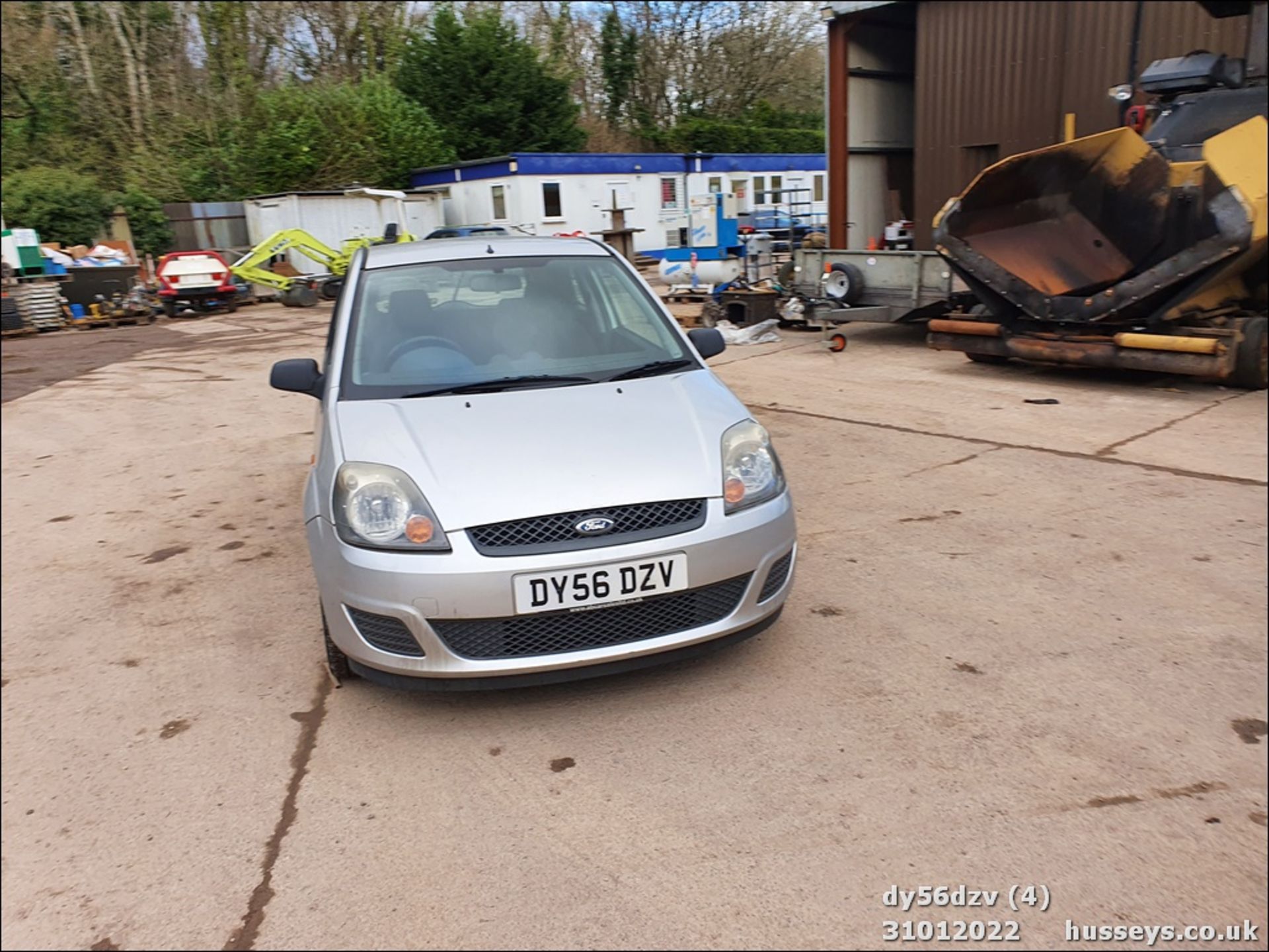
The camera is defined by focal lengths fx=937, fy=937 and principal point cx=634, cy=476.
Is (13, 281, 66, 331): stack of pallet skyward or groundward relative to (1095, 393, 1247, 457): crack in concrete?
skyward

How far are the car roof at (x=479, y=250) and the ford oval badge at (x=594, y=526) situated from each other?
1856 millimetres

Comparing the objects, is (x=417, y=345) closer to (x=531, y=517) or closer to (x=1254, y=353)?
(x=531, y=517)

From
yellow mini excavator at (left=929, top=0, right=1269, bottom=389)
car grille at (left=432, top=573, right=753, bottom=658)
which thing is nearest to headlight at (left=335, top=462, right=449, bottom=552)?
car grille at (left=432, top=573, right=753, bottom=658)

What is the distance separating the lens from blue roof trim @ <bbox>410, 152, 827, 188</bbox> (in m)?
25.3

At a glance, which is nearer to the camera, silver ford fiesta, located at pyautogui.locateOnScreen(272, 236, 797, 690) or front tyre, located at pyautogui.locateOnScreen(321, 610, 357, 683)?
silver ford fiesta, located at pyautogui.locateOnScreen(272, 236, 797, 690)

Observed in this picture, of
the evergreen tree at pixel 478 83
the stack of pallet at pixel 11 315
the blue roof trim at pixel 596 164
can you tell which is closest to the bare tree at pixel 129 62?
the evergreen tree at pixel 478 83

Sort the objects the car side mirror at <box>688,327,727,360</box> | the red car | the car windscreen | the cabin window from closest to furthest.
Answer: the car windscreen → the car side mirror at <box>688,327,727,360</box> → the red car → the cabin window

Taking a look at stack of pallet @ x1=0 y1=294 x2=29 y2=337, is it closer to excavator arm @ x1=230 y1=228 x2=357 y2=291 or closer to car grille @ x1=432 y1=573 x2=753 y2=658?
excavator arm @ x1=230 y1=228 x2=357 y2=291

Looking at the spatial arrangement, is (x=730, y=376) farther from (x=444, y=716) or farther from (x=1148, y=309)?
(x=444, y=716)

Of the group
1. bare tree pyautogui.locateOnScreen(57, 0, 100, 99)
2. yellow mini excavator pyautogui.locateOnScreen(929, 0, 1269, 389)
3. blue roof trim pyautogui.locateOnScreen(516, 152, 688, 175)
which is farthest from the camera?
blue roof trim pyautogui.locateOnScreen(516, 152, 688, 175)

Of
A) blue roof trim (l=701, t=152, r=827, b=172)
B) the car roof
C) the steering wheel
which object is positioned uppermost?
blue roof trim (l=701, t=152, r=827, b=172)

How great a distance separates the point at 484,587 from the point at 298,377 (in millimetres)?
1565

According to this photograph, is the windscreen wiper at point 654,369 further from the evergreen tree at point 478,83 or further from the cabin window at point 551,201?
the evergreen tree at point 478,83

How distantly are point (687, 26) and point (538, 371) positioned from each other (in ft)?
119
